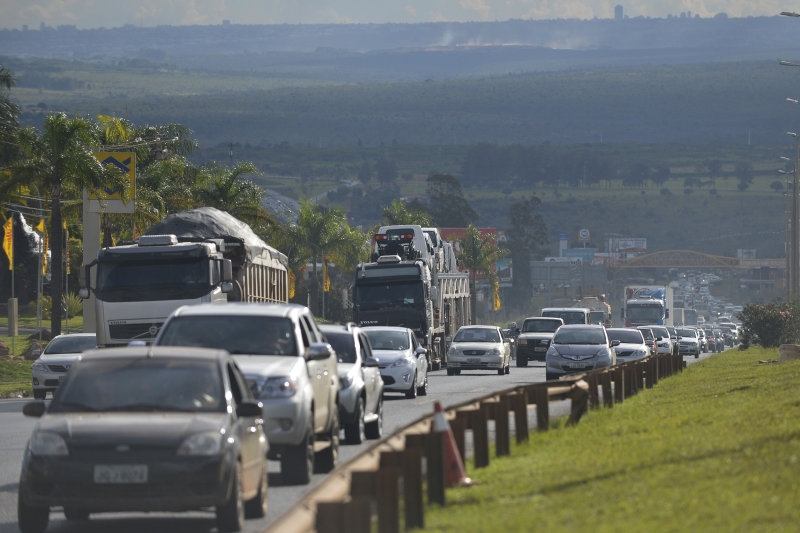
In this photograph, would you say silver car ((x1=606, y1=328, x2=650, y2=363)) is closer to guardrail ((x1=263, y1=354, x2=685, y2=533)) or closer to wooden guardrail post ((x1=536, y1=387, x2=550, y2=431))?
guardrail ((x1=263, y1=354, x2=685, y2=533))

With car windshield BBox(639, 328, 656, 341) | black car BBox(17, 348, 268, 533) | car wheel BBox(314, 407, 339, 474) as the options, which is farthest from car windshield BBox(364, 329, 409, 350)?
car windshield BBox(639, 328, 656, 341)

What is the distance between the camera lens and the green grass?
950 cm

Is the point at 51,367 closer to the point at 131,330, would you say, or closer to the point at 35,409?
the point at 131,330

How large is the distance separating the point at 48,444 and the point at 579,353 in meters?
25.3

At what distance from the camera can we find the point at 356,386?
17203 millimetres

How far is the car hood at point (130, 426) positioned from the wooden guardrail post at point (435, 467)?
1.61 metres

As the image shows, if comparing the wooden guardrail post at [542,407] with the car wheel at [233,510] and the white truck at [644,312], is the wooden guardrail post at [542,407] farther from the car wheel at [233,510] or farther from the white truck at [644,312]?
the white truck at [644,312]

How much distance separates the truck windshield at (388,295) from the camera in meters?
43.7

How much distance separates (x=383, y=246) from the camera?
159ft

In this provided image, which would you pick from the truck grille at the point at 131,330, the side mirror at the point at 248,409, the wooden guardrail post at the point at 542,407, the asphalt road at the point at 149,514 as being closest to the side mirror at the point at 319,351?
the asphalt road at the point at 149,514

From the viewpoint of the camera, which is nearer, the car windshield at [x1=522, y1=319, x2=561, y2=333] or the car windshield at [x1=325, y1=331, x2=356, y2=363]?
the car windshield at [x1=325, y1=331, x2=356, y2=363]

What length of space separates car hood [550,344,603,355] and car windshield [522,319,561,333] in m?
16.7

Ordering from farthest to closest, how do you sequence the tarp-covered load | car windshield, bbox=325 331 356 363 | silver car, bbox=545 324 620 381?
silver car, bbox=545 324 620 381 < the tarp-covered load < car windshield, bbox=325 331 356 363

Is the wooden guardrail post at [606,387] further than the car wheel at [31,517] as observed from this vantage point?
Yes
